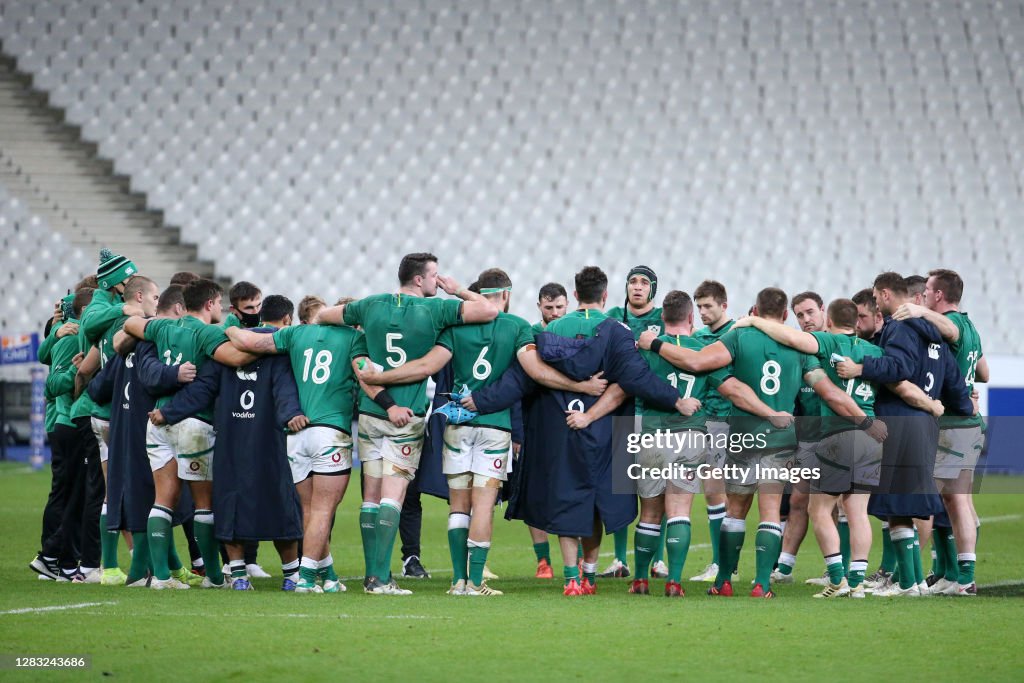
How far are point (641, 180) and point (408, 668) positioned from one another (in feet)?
66.4

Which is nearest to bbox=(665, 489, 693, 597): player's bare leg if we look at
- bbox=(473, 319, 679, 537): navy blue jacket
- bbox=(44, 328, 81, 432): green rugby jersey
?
bbox=(473, 319, 679, 537): navy blue jacket

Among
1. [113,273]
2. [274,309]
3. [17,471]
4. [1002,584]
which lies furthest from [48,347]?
[17,471]

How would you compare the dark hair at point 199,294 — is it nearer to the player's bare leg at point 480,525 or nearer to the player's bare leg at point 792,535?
the player's bare leg at point 480,525

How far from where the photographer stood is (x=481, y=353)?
25.5ft

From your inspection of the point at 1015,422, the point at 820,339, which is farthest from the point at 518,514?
the point at 1015,422

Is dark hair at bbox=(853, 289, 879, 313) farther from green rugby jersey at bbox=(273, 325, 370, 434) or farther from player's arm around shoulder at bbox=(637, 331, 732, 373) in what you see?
green rugby jersey at bbox=(273, 325, 370, 434)

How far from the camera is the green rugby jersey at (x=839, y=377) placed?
781 cm

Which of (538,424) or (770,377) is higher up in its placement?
(770,377)

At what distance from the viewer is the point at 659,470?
7793mm

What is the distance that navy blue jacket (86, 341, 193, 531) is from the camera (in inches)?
322

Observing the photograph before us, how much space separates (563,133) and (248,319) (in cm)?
1699

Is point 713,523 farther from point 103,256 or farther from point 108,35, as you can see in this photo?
point 108,35

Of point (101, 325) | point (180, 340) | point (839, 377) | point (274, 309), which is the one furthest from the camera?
point (101, 325)

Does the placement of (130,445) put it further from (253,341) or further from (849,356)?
(849,356)
